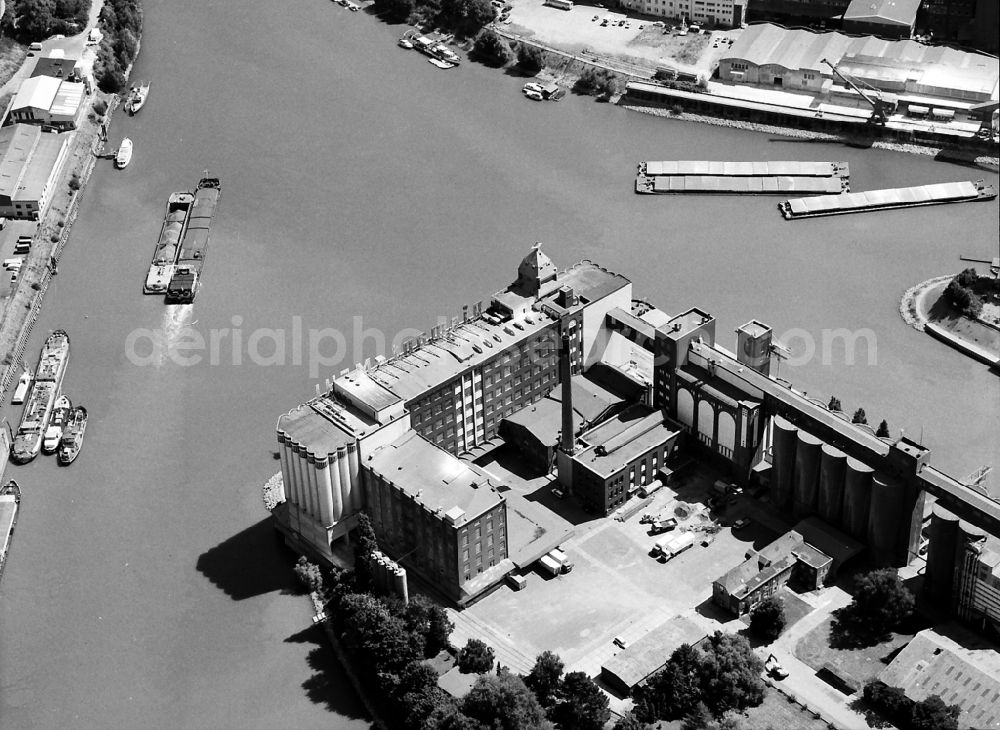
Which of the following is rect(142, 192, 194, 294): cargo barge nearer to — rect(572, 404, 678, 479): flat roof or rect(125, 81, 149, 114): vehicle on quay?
rect(125, 81, 149, 114): vehicle on quay

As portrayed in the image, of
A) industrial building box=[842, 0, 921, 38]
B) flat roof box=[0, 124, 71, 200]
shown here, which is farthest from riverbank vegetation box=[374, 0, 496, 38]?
flat roof box=[0, 124, 71, 200]

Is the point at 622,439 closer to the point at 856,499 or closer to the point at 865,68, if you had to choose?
the point at 856,499

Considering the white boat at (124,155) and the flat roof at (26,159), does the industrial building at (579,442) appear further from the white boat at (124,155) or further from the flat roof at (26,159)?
the white boat at (124,155)

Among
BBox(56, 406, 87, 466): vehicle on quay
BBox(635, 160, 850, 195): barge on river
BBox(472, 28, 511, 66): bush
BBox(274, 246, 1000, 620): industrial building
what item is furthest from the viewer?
BBox(472, 28, 511, 66): bush

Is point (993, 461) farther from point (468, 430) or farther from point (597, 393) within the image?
point (468, 430)

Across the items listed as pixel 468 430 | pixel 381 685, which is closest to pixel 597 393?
pixel 468 430

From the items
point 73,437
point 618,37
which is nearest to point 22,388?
point 73,437
